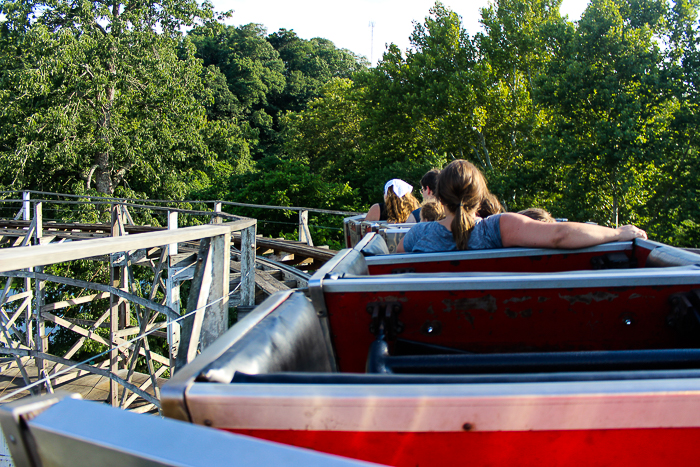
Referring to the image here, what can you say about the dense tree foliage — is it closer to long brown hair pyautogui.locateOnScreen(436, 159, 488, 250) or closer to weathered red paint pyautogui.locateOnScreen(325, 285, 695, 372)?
long brown hair pyautogui.locateOnScreen(436, 159, 488, 250)

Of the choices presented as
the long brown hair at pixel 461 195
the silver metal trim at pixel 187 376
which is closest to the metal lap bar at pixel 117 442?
the silver metal trim at pixel 187 376

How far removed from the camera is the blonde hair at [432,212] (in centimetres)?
347

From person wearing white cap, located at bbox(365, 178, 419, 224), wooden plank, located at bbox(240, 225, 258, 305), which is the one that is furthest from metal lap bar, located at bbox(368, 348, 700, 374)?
person wearing white cap, located at bbox(365, 178, 419, 224)

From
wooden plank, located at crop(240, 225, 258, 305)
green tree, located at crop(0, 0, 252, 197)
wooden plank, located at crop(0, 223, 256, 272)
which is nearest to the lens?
wooden plank, located at crop(0, 223, 256, 272)

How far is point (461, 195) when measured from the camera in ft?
7.31

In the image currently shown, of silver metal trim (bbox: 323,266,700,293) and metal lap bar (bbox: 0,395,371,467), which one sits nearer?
metal lap bar (bbox: 0,395,371,467)

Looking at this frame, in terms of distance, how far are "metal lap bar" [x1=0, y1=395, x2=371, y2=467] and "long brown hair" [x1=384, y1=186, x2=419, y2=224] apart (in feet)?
12.9

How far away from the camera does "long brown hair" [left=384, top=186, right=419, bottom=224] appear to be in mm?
4445

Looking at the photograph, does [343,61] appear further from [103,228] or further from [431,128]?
[103,228]

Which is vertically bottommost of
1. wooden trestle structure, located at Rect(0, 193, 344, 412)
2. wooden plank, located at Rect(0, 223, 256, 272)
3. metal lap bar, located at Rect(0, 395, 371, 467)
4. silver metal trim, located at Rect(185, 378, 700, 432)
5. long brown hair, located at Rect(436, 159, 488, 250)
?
wooden trestle structure, located at Rect(0, 193, 344, 412)

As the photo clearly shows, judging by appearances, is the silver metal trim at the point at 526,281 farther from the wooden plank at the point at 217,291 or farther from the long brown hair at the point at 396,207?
the long brown hair at the point at 396,207

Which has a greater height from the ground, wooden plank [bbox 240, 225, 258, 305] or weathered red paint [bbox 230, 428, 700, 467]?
weathered red paint [bbox 230, 428, 700, 467]

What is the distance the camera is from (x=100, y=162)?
19109 mm

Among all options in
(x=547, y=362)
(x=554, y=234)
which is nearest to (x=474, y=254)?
(x=554, y=234)
